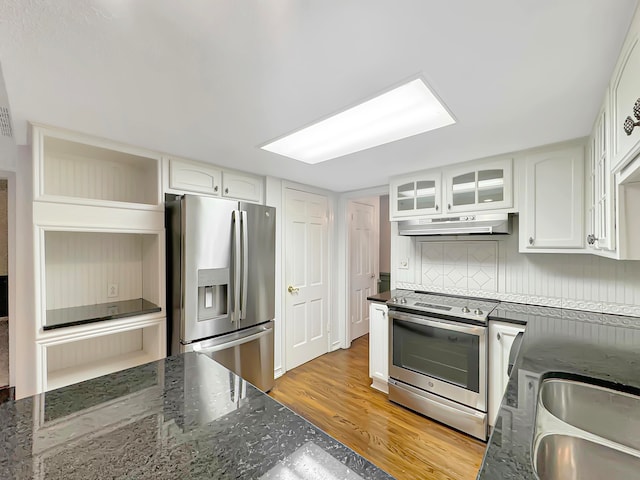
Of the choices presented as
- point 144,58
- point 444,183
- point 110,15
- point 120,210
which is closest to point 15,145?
point 120,210

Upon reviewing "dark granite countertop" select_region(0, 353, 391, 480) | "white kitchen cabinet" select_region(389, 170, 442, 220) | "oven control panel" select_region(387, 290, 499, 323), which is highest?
"white kitchen cabinet" select_region(389, 170, 442, 220)

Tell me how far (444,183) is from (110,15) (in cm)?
243

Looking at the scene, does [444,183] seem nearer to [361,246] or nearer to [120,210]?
[361,246]

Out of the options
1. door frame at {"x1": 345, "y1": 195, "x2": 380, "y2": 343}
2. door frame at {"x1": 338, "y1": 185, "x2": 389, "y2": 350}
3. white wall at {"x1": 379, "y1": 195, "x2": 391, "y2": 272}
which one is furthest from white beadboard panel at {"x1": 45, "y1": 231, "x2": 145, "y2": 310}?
white wall at {"x1": 379, "y1": 195, "x2": 391, "y2": 272}

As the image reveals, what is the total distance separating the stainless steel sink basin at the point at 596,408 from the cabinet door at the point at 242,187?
2.52m

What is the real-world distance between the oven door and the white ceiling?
1.44 metres

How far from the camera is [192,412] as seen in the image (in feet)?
2.73

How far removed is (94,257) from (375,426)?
2551 millimetres

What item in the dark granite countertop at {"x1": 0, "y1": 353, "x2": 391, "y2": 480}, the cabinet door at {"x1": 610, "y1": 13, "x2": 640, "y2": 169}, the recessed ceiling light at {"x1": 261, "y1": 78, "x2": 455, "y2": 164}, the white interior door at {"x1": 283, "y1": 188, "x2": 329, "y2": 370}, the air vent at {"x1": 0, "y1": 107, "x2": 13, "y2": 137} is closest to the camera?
the dark granite countertop at {"x1": 0, "y1": 353, "x2": 391, "y2": 480}

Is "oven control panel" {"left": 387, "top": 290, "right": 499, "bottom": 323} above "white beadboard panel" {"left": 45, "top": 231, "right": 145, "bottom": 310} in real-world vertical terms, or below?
below

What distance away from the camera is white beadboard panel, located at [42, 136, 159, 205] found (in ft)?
6.64

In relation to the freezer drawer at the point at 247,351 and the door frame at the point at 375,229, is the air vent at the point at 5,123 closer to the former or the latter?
the freezer drawer at the point at 247,351

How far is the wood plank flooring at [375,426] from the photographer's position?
72.3 inches

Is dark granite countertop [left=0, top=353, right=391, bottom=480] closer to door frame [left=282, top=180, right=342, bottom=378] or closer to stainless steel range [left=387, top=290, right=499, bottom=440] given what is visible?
stainless steel range [left=387, top=290, right=499, bottom=440]
